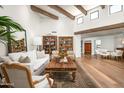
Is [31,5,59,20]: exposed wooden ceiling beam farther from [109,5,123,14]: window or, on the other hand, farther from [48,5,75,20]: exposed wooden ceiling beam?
[109,5,123,14]: window

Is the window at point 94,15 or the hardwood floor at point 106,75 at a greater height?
the window at point 94,15

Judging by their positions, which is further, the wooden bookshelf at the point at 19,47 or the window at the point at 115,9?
the window at the point at 115,9

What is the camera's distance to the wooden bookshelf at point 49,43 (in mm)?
10920

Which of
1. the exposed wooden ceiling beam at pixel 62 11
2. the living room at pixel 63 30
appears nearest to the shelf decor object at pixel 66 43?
the living room at pixel 63 30

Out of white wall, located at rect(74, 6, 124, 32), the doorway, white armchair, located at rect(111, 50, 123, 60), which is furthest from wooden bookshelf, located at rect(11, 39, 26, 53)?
the doorway

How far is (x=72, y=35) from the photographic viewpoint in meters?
11.2

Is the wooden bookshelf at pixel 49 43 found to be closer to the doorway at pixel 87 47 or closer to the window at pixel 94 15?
the window at pixel 94 15

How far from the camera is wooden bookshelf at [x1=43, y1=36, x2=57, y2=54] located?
1092 cm

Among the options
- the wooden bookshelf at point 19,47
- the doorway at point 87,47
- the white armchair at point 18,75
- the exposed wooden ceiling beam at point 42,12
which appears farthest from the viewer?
the doorway at point 87,47

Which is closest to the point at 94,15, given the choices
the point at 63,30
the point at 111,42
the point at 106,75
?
the point at 63,30

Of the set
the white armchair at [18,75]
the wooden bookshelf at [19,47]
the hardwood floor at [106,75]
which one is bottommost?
the hardwood floor at [106,75]

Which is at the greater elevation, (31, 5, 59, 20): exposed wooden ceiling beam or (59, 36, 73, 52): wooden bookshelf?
(31, 5, 59, 20): exposed wooden ceiling beam
